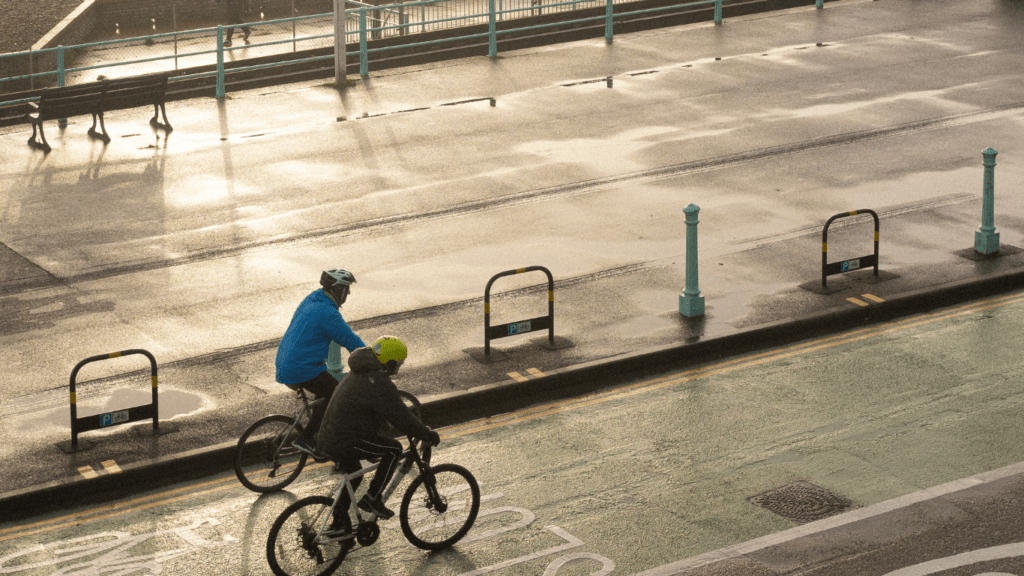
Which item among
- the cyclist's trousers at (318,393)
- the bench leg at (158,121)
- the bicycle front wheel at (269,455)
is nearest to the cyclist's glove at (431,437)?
the cyclist's trousers at (318,393)

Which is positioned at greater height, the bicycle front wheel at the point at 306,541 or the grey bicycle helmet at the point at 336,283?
the grey bicycle helmet at the point at 336,283

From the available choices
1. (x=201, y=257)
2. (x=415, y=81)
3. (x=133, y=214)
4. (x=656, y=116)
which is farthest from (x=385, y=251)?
(x=415, y=81)

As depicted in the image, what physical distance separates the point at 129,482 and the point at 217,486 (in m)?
0.74

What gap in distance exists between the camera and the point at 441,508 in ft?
32.3

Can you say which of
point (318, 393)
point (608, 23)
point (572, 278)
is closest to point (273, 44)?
point (608, 23)

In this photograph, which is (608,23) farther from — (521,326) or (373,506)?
(373,506)

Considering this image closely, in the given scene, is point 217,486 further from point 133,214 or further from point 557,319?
point 133,214

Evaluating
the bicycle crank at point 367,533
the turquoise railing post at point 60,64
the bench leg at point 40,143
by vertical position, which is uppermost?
the turquoise railing post at point 60,64

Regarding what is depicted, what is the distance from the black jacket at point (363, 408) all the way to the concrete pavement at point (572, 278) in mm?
2464

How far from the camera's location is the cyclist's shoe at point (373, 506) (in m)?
9.68

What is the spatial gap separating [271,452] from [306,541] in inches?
71.8

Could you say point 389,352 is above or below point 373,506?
above

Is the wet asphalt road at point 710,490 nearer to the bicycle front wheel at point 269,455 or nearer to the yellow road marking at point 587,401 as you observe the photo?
the yellow road marking at point 587,401

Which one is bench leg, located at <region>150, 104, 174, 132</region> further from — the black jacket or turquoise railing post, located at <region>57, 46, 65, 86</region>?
the black jacket
